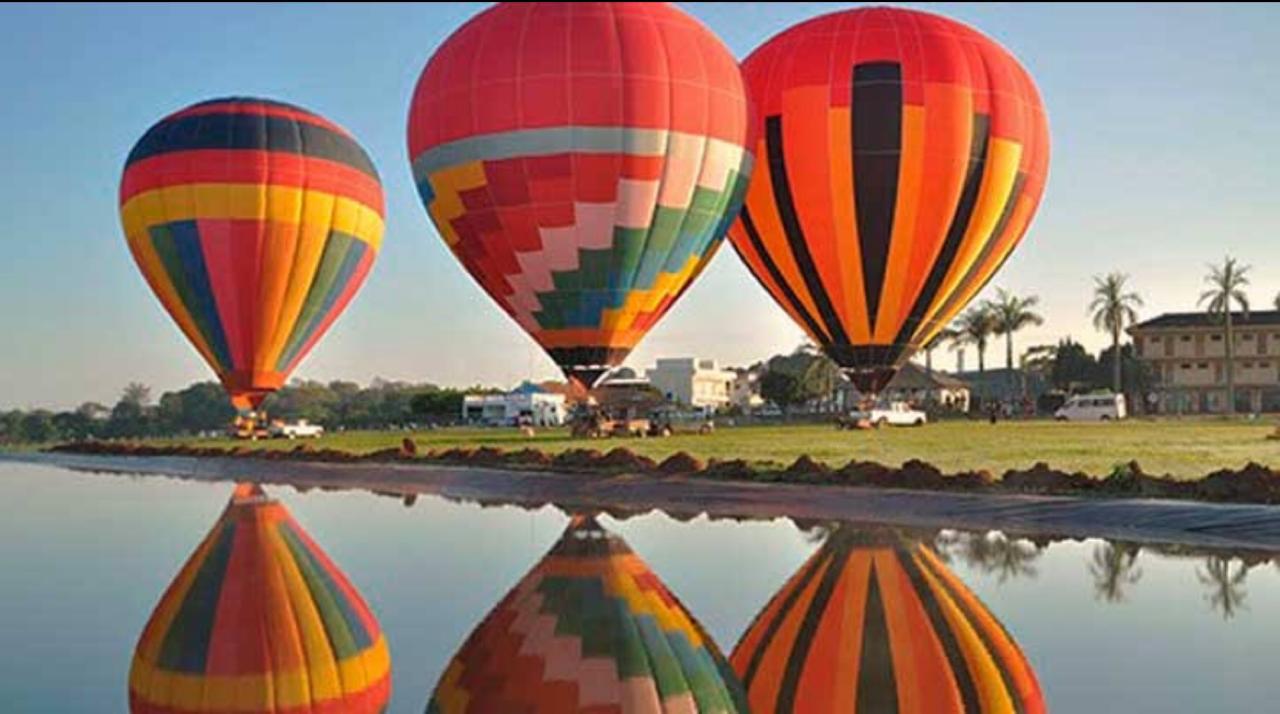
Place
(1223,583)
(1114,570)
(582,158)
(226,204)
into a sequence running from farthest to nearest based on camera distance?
(226,204), (582,158), (1114,570), (1223,583)

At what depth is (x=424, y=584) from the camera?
13.3m

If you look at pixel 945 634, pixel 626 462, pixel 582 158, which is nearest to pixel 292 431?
pixel 626 462

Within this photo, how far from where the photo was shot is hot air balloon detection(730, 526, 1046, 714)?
8164mm

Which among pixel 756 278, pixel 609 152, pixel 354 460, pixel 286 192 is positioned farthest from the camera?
pixel 286 192

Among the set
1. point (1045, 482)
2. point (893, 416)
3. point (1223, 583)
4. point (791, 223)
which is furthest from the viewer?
point (893, 416)

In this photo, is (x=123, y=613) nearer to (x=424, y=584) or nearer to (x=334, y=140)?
(x=424, y=584)

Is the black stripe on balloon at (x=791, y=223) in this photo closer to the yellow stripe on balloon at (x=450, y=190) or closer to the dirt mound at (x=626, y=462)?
the dirt mound at (x=626, y=462)

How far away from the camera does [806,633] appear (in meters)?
10.2

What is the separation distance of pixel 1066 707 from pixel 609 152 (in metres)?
19.2

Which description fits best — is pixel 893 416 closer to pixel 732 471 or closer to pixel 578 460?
pixel 578 460

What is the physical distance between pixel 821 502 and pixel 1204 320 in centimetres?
7511

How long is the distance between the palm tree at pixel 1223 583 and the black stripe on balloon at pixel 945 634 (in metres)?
2.70

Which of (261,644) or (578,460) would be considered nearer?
(261,644)

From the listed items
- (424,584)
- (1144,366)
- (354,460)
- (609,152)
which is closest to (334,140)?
(354,460)
